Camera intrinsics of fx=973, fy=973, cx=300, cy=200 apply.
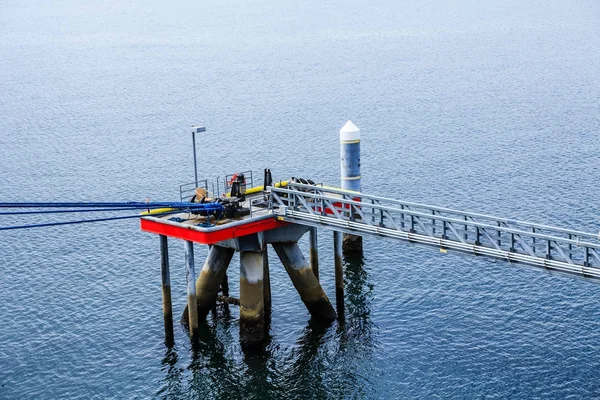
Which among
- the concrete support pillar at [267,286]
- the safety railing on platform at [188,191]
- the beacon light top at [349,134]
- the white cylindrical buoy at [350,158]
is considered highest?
the beacon light top at [349,134]

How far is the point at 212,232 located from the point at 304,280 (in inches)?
294

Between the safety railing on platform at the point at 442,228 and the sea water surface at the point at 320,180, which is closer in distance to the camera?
the safety railing on platform at the point at 442,228

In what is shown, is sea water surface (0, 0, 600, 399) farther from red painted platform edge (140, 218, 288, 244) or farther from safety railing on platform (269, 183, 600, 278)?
red painted platform edge (140, 218, 288, 244)

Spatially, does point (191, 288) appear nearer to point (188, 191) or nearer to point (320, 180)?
point (188, 191)

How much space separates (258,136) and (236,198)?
194 feet

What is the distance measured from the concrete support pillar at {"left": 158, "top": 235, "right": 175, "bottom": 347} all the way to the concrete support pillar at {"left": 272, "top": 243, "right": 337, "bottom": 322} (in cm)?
583

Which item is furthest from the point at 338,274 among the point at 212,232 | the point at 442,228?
the point at 212,232

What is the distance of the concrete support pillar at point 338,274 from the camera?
55500 millimetres

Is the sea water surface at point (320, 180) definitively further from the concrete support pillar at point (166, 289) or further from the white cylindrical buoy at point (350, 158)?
the white cylindrical buoy at point (350, 158)

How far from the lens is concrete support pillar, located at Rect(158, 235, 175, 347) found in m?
51.7

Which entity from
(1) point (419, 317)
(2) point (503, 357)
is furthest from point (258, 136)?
(2) point (503, 357)

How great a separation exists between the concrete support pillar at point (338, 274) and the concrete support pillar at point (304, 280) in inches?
51.6

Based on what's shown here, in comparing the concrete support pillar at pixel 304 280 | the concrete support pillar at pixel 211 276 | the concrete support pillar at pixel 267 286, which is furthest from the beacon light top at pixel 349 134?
the concrete support pillar at pixel 211 276

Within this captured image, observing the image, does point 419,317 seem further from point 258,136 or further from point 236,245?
point 258,136
